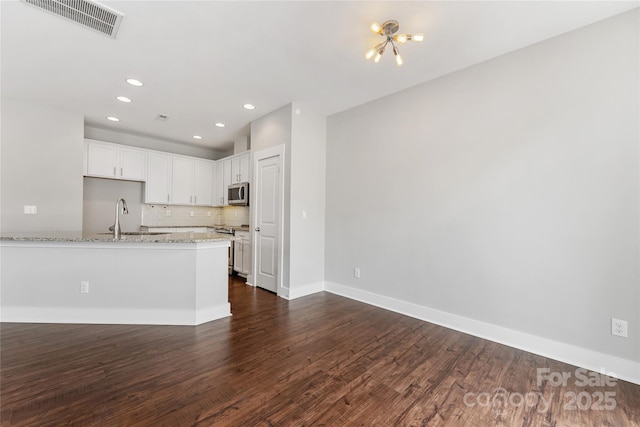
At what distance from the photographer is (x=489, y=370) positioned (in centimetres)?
216

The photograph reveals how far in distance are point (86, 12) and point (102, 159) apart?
3450 millimetres

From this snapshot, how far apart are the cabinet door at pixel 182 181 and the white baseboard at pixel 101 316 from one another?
313cm

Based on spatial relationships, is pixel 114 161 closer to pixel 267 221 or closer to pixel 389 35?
pixel 267 221

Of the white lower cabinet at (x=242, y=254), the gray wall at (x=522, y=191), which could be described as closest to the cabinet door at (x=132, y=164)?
the white lower cabinet at (x=242, y=254)

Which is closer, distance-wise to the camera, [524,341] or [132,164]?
[524,341]

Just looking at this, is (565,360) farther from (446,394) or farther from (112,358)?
(112,358)

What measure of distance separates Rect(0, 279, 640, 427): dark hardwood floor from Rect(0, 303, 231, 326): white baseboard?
0.34 ft

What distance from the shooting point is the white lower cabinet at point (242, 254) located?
4.78 meters

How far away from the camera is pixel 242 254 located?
4.97 m

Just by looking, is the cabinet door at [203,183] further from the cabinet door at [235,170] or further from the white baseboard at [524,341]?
the white baseboard at [524,341]

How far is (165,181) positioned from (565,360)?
647cm

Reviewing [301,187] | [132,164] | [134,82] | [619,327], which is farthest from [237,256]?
[619,327]

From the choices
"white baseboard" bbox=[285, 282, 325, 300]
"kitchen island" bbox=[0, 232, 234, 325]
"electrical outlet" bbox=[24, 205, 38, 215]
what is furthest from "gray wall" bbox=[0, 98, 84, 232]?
"white baseboard" bbox=[285, 282, 325, 300]

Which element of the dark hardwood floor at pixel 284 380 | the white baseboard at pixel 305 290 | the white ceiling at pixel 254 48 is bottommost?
the dark hardwood floor at pixel 284 380
